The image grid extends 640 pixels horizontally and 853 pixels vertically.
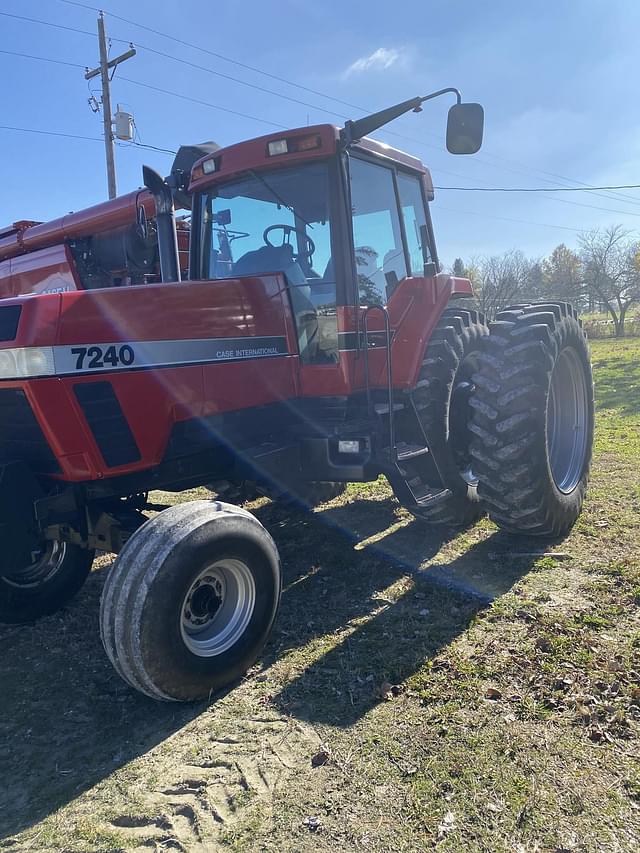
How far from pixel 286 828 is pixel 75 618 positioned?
8.28ft

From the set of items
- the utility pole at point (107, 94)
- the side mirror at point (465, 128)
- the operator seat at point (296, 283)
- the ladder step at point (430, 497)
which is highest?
the utility pole at point (107, 94)

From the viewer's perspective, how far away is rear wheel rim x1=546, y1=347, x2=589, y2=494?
17.8 ft

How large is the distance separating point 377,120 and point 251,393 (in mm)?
1914

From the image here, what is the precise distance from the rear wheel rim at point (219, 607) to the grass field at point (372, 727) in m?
0.29

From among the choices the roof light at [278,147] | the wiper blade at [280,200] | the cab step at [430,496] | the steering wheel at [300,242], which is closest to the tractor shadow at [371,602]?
the cab step at [430,496]

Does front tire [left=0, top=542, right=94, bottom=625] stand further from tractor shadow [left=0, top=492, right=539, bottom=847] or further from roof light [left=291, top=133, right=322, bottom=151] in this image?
roof light [left=291, top=133, right=322, bottom=151]

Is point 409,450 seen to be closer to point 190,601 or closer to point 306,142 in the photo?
point 190,601

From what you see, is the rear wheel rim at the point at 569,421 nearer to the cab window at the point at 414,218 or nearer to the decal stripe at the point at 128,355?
the cab window at the point at 414,218

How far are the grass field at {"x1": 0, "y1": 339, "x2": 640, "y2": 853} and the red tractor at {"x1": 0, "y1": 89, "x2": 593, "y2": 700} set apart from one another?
32 cm

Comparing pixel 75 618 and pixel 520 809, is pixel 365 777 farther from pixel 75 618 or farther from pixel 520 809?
pixel 75 618

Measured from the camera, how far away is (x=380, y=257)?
471cm

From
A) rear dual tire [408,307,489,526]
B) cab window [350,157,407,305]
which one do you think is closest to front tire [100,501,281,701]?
rear dual tire [408,307,489,526]

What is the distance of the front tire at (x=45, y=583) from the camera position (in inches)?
164

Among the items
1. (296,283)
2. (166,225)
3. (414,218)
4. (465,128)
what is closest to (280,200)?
(296,283)
